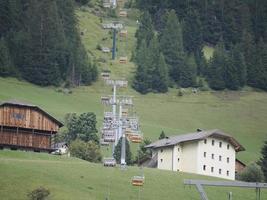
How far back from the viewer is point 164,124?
17212cm

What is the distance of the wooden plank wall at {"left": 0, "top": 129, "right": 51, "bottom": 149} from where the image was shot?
118 m

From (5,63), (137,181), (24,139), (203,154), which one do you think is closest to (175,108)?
(5,63)

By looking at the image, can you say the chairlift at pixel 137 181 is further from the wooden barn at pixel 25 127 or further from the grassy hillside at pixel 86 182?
the wooden barn at pixel 25 127

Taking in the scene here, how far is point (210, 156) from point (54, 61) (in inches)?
3005

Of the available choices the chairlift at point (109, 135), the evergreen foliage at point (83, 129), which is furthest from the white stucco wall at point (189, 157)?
the evergreen foliage at point (83, 129)

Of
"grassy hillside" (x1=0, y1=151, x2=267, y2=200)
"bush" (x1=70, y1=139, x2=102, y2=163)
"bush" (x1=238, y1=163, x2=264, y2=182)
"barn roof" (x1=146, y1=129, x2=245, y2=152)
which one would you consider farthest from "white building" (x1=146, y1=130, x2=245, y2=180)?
"grassy hillside" (x1=0, y1=151, x2=267, y2=200)

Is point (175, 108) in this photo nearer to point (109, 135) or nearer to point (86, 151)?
point (86, 151)

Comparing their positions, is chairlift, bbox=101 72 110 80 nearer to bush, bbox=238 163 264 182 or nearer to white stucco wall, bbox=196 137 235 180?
white stucco wall, bbox=196 137 235 180

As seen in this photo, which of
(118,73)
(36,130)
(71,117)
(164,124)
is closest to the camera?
(36,130)

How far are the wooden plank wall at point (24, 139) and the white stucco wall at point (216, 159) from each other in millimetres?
19334

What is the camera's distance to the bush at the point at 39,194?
84.2 metres

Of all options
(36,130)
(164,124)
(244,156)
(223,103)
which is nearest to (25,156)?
(36,130)

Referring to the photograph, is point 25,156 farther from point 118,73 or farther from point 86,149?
point 118,73

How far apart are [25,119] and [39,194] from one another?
119 ft
